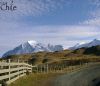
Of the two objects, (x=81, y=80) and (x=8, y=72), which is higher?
(x=8, y=72)

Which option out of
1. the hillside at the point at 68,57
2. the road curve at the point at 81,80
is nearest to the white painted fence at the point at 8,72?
the road curve at the point at 81,80

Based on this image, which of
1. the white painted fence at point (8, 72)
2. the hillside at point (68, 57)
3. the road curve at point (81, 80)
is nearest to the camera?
the white painted fence at point (8, 72)

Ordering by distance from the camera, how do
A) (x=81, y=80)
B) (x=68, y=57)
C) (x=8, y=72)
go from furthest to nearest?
(x=68, y=57) < (x=81, y=80) < (x=8, y=72)

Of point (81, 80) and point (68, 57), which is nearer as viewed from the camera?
point (81, 80)

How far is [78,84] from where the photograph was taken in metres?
19.7

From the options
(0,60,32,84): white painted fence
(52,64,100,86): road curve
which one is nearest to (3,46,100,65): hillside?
(52,64,100,86): road curve

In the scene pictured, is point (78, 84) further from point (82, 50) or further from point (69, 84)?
point (82, 50)

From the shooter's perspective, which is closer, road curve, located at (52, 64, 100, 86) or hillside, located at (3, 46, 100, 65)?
road curve, located at (52, 64, 100, 86)

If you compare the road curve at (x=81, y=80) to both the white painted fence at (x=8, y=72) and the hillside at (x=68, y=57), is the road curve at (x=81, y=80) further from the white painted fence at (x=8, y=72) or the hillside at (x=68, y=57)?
the hillside at (x=68, y=57)

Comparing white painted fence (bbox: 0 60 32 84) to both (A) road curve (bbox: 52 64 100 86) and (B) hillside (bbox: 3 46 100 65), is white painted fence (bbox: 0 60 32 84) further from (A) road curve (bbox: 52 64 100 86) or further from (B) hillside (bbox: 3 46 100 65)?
(B) hillside (bbox: 3 46 100 65)

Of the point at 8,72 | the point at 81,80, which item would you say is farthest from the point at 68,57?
the point at 8,72

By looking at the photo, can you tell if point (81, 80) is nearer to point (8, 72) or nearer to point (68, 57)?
point (8, 72)

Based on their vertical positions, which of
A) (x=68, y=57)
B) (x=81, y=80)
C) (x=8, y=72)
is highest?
(x=68, y=57)

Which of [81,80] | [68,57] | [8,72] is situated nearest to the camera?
[8,72]
